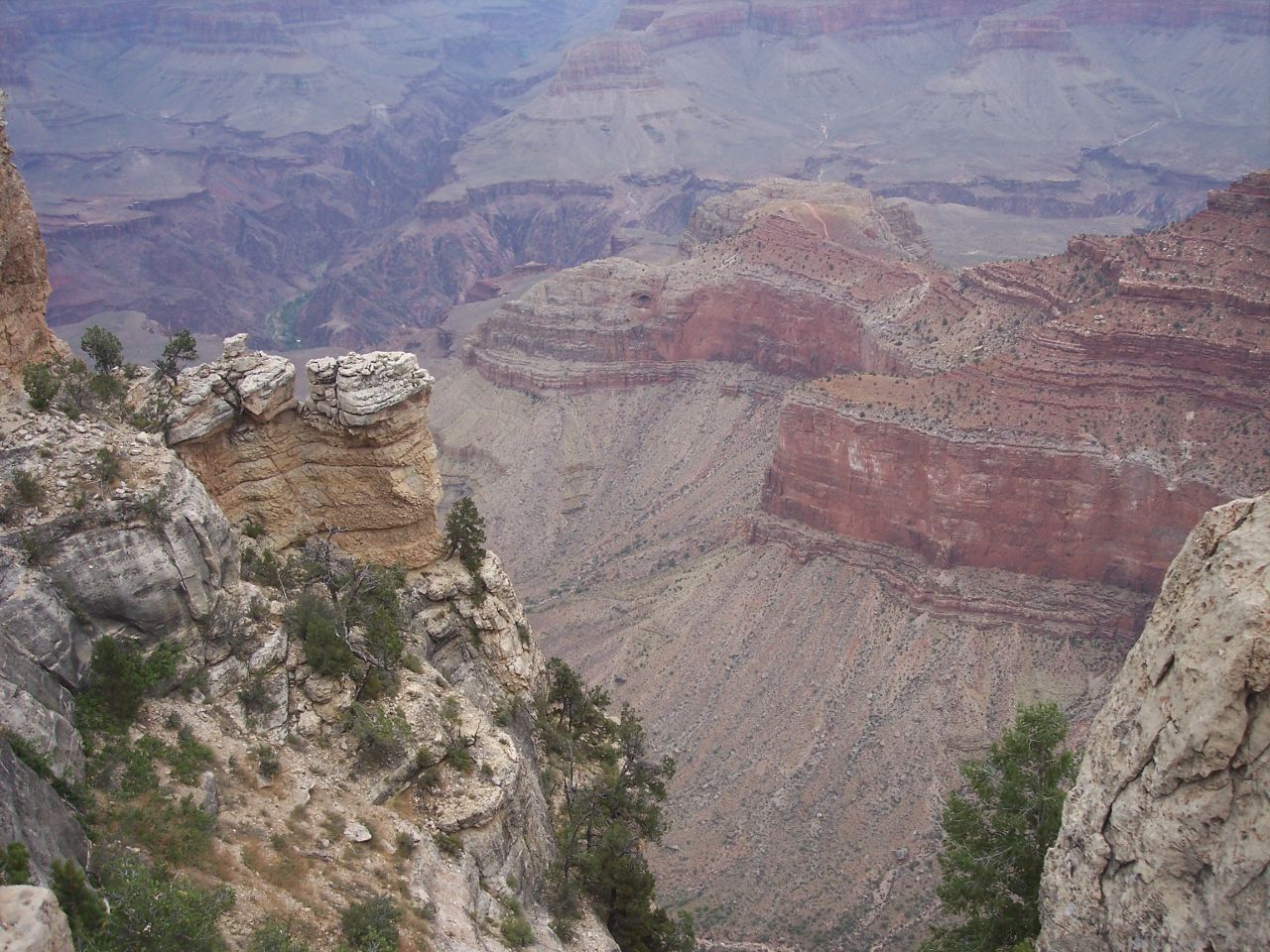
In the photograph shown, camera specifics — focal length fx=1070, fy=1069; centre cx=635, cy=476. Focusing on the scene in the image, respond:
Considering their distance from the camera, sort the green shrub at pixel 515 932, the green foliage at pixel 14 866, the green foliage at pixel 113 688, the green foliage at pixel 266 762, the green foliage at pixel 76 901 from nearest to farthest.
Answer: the green foliage at pixel 14 866 < the green foliage at pixel 76 901 < the green foliage at pixel 113 688 < the green foliage at pixel 266 762 < the green shrub at pixel 515 932

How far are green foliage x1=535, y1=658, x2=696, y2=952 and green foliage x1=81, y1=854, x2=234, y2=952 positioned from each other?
958cm

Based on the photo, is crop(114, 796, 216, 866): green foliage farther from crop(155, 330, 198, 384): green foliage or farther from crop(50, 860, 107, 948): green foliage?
crop(155, 330, 198, 384): green foliage

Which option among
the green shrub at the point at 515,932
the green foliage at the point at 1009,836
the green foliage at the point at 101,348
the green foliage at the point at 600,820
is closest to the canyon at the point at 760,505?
the green shrub at the point at 515,932

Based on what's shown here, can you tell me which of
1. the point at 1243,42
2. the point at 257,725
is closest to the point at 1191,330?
the point at 257,725

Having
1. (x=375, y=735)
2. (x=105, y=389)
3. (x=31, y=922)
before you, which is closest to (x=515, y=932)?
(x=375, y=735)

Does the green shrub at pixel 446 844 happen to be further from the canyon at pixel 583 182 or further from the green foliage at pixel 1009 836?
the canyon at pixel 583 182

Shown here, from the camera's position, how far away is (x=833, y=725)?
4972 centimetres

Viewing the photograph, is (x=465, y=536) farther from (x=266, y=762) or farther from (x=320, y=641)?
(x=266, y=762)

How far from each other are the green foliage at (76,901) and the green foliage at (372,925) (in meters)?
4.49

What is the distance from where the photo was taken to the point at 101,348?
25.2m

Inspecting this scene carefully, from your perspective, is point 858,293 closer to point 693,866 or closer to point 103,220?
point 693,866

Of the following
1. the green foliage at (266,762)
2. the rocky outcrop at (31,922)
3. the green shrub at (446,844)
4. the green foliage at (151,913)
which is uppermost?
the rocky outcrop at (31,922)

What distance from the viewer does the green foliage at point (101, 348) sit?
82.3 feet

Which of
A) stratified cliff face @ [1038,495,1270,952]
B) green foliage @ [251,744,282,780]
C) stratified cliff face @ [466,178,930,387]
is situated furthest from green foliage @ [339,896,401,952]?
stratified cliff face @ [466,178,930,387]
